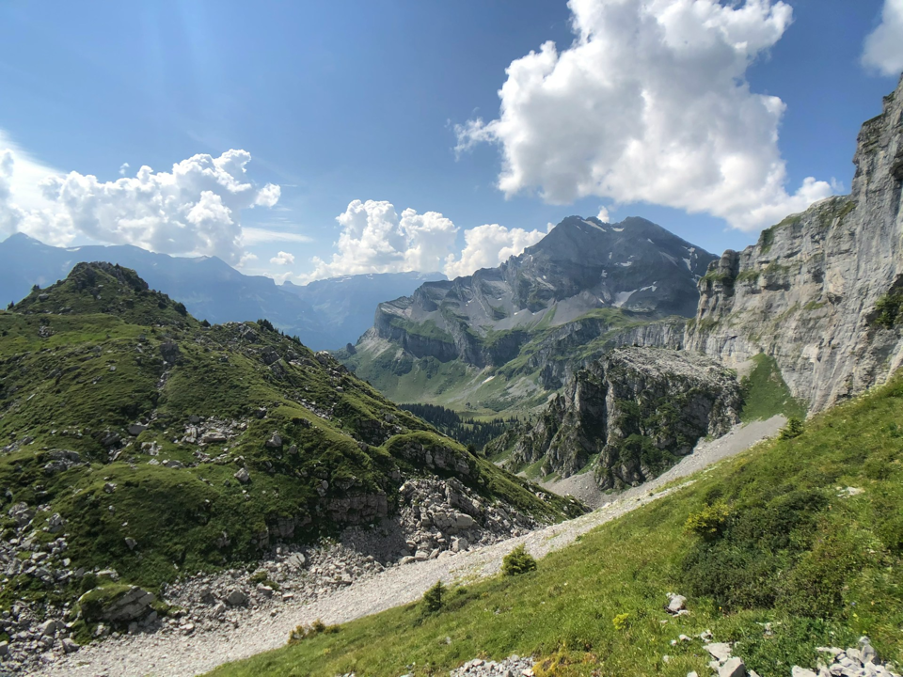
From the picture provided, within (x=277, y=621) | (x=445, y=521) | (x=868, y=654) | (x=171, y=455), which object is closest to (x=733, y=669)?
(x=868, y=654)

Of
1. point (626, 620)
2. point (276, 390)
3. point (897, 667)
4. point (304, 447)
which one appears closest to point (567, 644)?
point (626, 620)

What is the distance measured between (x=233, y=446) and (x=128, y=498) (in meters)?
15.9

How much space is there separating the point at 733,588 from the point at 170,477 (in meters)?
58.0

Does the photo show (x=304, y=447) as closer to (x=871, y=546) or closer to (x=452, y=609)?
(x=452, y=609)

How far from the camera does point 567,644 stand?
14.9 meters

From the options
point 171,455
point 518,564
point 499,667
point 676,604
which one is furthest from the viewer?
point 171,455

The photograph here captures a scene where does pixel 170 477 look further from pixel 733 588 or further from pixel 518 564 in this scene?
pixel 733 588

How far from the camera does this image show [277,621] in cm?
3856

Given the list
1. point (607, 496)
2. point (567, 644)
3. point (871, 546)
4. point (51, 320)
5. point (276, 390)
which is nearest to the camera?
point (871, 546)

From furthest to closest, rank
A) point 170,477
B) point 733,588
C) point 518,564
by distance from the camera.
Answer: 1. point 170,477
2. point 518,564
3. point 733,588

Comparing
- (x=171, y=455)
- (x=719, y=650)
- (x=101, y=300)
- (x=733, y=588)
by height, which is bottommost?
(x=719, y=650)

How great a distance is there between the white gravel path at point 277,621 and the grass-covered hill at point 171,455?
7332mm

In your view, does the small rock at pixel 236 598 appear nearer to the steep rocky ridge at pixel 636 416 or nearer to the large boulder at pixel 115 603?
the large boulder at pixel 115 603

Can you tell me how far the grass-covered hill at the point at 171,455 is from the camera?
42.5 metres
